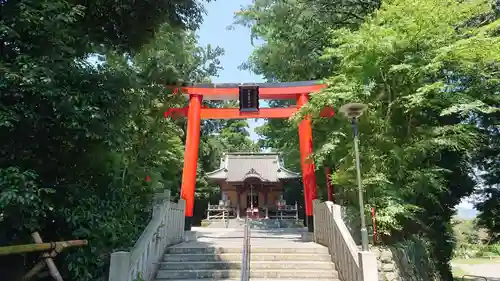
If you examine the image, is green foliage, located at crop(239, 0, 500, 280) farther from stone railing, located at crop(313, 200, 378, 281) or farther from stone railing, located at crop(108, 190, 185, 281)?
stone railing, located at crop(108, 190, 185, 281)

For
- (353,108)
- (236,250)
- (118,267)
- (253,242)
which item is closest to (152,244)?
(118,267)

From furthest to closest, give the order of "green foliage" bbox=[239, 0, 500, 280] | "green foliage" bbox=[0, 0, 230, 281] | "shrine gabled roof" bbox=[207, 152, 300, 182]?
"shrine gabled roof" bbox=[207, 152, 300, 182], "green foliage" bbox=[239, 0, 500, 280], "green foliage" bbox=[0, 0, 230, 281]

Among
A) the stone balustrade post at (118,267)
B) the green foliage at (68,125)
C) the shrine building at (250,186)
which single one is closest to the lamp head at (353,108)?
the green foliage at (68,125)

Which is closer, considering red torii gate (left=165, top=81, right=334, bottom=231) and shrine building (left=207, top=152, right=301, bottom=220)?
red torii gate (left=165, top=81, right=334, bottom=231)

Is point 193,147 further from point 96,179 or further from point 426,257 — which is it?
point 426,257

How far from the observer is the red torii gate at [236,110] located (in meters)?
9.84

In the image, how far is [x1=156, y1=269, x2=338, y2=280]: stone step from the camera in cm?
583

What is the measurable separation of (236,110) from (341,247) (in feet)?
21.4

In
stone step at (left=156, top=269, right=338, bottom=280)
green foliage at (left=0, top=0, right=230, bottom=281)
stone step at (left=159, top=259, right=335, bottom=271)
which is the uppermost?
green foliage at (left=0, top=0, right=230, bottom=281)

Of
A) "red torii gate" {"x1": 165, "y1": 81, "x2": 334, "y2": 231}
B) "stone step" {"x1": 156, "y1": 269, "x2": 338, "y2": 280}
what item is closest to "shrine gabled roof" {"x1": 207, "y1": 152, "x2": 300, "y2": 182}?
"red torii gate" {"x1": 165, "y1": 81, "x2": 334, "y2": 231}

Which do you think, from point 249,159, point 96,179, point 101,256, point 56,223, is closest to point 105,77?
point 96,179

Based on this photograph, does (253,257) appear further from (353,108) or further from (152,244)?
(353,108)

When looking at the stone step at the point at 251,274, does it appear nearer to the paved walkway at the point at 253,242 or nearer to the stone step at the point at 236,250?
the stone step at the point at 236,250

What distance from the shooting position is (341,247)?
5.73 meters
